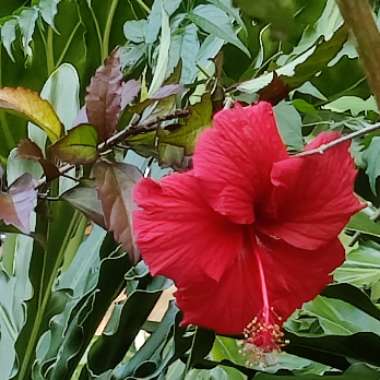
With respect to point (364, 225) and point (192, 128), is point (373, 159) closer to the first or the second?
point (364, 225)

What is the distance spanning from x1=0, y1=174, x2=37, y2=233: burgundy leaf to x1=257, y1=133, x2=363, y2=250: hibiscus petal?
0.29ft

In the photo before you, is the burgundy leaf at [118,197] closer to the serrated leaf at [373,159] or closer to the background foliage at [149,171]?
the background foliage at [149,171]

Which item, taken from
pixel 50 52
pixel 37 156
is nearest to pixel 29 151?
pixel 37 156

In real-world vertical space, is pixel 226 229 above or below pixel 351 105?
above

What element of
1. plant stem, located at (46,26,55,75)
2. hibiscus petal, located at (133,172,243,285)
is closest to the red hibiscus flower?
hibiscus petal, located at (133,172,243,285)

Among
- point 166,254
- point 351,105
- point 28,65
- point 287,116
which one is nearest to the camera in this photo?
point 166,254

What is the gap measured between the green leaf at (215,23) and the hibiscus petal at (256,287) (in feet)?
0.63

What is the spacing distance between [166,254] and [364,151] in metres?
0.27

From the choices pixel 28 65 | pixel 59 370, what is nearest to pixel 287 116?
pixel 59 370

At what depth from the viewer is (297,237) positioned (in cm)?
32

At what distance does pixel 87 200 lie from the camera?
37 cm

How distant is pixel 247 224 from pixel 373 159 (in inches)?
9.4

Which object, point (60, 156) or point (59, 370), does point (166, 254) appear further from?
point (59, 370)

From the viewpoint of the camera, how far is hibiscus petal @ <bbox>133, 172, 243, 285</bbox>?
0.29m
